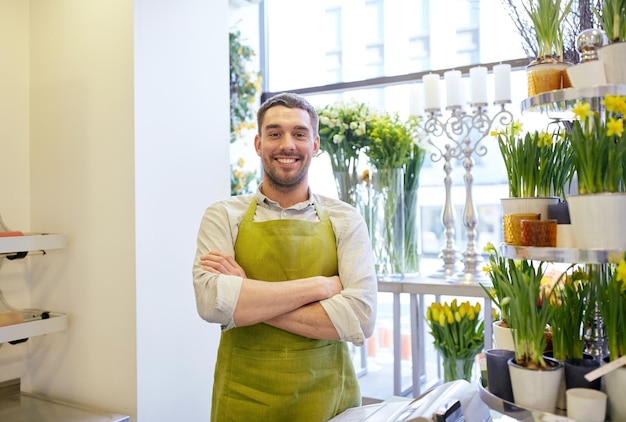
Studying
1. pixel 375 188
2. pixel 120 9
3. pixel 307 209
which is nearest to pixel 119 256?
pixel 307 209

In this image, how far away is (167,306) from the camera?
2.32 metres

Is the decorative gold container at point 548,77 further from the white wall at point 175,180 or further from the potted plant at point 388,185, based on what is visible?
the potted plant at point 388,185

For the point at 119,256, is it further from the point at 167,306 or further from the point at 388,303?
the point at 388,303

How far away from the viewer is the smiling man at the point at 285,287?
5.53 ft

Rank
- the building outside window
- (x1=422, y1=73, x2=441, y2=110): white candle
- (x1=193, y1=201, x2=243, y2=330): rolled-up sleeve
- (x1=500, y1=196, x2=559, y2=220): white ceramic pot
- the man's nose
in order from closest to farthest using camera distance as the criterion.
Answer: (x1=500, y1=196, x2=559, y2=220): white ceramic pot, (x1=193, y1=201, x2=243, y2=330): rolled-up sleeve, the man's nose, (x1=422, y1=73, x2=441, y2=110): white candle, the building outside window

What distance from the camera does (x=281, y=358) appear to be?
1740 millimetres

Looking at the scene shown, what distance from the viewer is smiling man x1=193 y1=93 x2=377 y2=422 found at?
5.53 feet

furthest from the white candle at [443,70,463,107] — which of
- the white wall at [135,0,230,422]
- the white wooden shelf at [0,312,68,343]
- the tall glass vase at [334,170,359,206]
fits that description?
the white wooden shelf at [0,312,68,343]

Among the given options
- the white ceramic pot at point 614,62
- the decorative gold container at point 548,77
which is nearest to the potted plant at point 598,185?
the white ceramic pot at point 614,62

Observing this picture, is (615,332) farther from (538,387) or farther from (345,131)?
(345,131)

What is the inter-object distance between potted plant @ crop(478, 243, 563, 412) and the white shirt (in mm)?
616

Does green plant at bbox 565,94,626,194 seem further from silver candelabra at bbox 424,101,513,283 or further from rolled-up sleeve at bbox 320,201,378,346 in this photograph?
silver candelabra at bbox 424,101,513,283

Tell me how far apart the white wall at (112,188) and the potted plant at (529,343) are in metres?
1.49

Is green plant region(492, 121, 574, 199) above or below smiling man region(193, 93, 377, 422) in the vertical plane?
above
